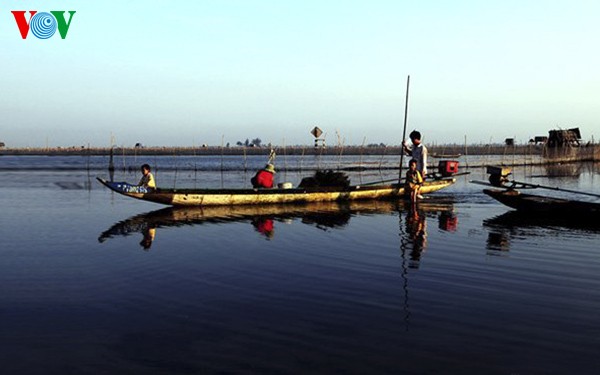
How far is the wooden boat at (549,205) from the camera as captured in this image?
13758 mm

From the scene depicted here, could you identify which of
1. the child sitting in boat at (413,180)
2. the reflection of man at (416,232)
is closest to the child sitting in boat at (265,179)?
the child sitting in boat at (413,180)

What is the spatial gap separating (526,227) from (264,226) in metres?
6.15

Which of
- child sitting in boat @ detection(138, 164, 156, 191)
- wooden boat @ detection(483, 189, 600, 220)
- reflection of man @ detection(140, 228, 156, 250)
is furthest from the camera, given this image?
child sitting in boat @ detection(138, 164, 156, 191)

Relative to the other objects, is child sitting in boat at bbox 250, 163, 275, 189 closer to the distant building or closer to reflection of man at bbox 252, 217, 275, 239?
reflection of man at bbox 252, 217, 275, 239

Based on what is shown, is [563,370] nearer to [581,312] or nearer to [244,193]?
[581,312]

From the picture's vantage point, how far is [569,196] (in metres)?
20.7

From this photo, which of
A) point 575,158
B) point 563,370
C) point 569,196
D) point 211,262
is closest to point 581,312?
point 563,370

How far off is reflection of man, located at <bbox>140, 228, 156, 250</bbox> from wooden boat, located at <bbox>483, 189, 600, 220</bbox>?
9.31 metres

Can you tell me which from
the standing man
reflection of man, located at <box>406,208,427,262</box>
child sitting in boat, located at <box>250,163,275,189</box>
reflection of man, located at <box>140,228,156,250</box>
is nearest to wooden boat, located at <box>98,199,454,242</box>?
reflection of man, located at <box>140,228,156,250</box>

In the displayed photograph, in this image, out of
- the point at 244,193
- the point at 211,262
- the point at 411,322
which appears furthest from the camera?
the point at 244,193

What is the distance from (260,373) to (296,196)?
14038mm

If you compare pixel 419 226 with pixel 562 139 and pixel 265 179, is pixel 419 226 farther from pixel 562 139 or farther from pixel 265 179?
pixel 562 139

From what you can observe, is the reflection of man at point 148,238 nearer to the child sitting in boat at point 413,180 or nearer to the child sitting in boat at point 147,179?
the child sitting in boat at point 147,179

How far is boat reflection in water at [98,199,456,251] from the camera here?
1255cm
